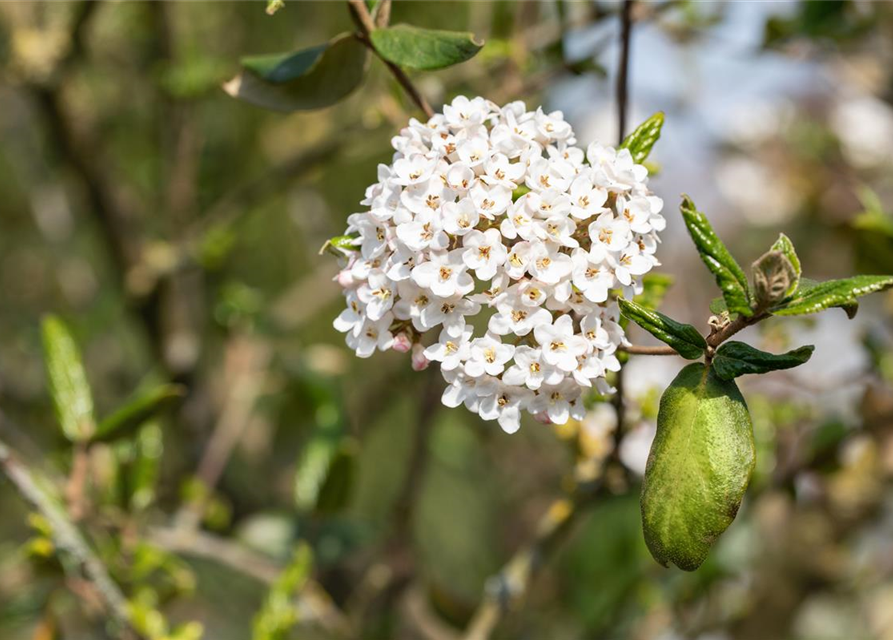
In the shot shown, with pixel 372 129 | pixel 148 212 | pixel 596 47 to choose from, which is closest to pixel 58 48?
pixel 372 129

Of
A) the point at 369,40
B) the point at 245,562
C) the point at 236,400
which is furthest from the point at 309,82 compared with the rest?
the point at 236,400

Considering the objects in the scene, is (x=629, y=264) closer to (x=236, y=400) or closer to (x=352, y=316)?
(x=352, y=316)

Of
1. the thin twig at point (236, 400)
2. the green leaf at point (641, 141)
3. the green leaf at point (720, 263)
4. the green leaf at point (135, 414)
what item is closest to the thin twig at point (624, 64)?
the green leaf at point (641, 141)

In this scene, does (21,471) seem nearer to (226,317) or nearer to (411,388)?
(226,317)

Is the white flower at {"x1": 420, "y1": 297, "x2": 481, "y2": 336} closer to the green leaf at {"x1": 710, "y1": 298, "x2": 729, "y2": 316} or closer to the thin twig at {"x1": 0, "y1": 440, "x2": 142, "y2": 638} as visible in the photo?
the green leaf at {"x1": 710, "y1": 298, "x2": 729, "y2": 316}

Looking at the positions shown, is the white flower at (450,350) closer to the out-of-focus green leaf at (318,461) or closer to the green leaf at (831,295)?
the green leaf at (831,295)

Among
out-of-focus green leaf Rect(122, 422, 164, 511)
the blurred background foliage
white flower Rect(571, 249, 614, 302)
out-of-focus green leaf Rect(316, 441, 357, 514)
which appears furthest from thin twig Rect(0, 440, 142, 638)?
white flower Rect(571, 249, 614, 302)

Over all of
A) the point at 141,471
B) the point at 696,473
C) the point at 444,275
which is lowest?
the point at 141,471
